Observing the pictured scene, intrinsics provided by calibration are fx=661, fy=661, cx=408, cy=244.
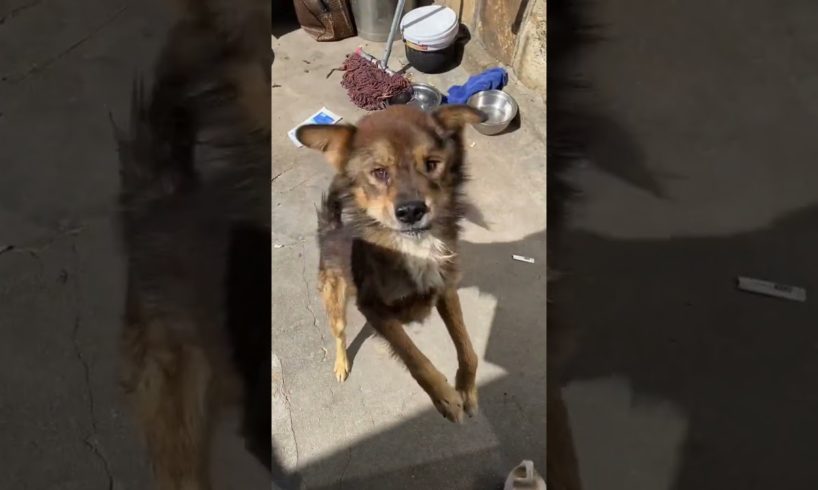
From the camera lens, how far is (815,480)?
17.1 inches

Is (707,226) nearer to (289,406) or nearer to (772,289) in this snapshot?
(772,289)

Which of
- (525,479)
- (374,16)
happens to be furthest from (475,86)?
(525,479)

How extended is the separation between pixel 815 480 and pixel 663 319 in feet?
0.46

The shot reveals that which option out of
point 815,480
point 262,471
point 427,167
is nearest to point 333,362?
point 427,167

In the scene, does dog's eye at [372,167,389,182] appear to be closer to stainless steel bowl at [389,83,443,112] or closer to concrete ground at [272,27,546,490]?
concrete ground at [272,27,546,490]

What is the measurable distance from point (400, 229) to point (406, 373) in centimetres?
50

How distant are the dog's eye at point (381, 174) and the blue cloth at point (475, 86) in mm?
1138

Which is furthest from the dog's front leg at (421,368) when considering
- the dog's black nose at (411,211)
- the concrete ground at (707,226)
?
the concrete ground at (707,226)

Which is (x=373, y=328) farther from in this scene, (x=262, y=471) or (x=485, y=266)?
(x=262, y=471)

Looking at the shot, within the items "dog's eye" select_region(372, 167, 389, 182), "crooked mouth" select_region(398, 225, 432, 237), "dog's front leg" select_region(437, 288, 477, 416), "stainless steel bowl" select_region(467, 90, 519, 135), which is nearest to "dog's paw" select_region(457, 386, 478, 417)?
"dog's front leg" select_region(437, 288, 477, 416)

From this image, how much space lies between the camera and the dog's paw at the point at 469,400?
154cm

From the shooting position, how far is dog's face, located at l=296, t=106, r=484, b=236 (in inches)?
48.9

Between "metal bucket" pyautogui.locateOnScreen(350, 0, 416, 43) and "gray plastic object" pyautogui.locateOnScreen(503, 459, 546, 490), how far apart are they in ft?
5.49

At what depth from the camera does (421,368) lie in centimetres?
152
